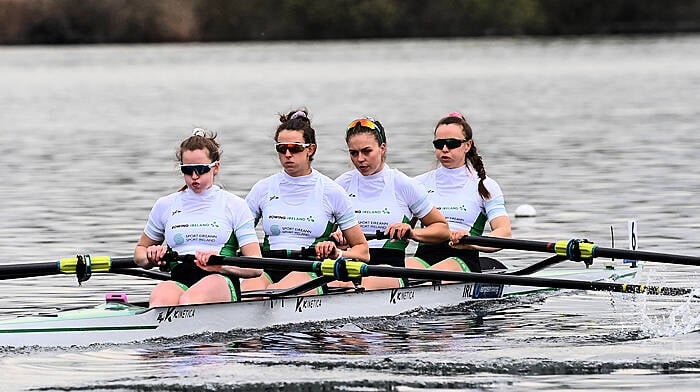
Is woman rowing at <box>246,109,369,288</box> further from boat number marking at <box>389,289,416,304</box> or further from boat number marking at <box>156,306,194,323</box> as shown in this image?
boat number marking at <box>156,306,194,323</box>

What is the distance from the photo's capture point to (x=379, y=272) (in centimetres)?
981

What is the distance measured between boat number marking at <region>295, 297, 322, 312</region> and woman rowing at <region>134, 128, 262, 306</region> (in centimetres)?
41

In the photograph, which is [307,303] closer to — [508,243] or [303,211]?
[303,211]

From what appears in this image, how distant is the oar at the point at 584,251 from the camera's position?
10625mm

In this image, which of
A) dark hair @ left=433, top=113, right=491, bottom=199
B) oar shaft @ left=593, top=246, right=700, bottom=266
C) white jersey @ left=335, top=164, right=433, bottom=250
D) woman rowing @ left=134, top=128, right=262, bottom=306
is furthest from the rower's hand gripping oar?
dark hair @ left=433, top=113, right=491, bottom=199

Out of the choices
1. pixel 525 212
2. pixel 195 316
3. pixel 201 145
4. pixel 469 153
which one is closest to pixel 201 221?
pixel 201 145

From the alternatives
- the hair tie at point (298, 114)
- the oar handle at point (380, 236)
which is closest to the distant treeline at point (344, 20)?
the oar handle at point (380, 236)

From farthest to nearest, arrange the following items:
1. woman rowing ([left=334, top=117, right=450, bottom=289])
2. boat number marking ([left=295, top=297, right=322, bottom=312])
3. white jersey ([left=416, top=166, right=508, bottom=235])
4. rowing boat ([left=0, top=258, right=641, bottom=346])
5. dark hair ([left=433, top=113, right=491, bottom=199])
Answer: white jersey ([left=416, top=166, right=508, bottom=235]) < dark hair ([left=433, top=113, right=491, bottom=199]) < woman rowing ([left=334, top=117, right=450, bottom=289]) < boat number marking ([left=295, top=297, right=322, bottom=312]) < rowing boat ([left=0, top=258, right=641, bottom=346])

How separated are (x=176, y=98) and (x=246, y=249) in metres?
34.1

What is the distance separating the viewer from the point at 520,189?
64.0 ft

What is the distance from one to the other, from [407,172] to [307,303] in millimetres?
11222

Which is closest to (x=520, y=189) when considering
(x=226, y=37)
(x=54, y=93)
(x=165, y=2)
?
(x=54, y=93)

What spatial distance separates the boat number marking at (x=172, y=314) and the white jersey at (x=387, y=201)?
1972 mm

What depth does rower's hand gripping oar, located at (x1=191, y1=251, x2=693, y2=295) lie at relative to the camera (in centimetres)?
955
